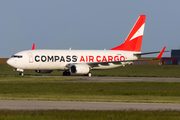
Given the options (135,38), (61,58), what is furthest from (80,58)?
(135,38)

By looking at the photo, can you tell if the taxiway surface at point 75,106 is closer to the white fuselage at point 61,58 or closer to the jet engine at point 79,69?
the white fuselage at point 61,58

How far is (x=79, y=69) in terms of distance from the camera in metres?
56.8

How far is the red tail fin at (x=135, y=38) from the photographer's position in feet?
222

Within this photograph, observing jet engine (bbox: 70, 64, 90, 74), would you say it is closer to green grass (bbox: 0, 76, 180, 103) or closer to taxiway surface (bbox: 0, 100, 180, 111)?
green grass (bbox: 0, 76, 180, 103)

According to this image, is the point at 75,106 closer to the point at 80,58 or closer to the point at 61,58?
the point at 61,58

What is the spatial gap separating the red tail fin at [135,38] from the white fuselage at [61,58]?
1.59m

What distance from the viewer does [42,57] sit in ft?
185
